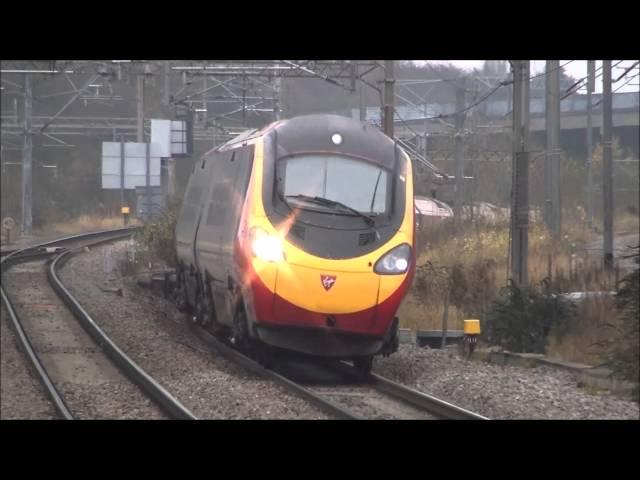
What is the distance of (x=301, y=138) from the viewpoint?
12.9m

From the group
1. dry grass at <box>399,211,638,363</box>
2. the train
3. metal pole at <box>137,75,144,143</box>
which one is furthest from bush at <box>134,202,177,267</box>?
the train

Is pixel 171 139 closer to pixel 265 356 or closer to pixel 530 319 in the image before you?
pixel 530 319

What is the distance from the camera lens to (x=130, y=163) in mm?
27047

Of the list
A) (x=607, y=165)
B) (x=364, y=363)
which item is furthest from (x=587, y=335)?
(x=607, y=165)

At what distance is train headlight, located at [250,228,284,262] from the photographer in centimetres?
1205

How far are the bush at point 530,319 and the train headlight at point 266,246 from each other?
5424 mm

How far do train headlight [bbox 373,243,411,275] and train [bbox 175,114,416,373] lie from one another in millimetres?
12

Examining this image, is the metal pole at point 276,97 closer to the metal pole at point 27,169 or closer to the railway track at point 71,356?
the railway track at point 71,356

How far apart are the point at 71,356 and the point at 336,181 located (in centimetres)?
497

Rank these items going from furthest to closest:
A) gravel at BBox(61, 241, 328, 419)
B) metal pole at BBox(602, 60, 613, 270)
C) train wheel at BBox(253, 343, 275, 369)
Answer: metal pole at BBox(602, 60, 613, 270) → train wheel at BBox(253, 343, 275, 369) → gravel at BBox(61, 241, 328, 419)

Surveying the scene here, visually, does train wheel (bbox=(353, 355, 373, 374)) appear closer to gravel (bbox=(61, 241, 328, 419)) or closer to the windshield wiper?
gravel (bbox=(61, 241, 328, 419))

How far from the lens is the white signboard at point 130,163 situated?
26.8 meters
